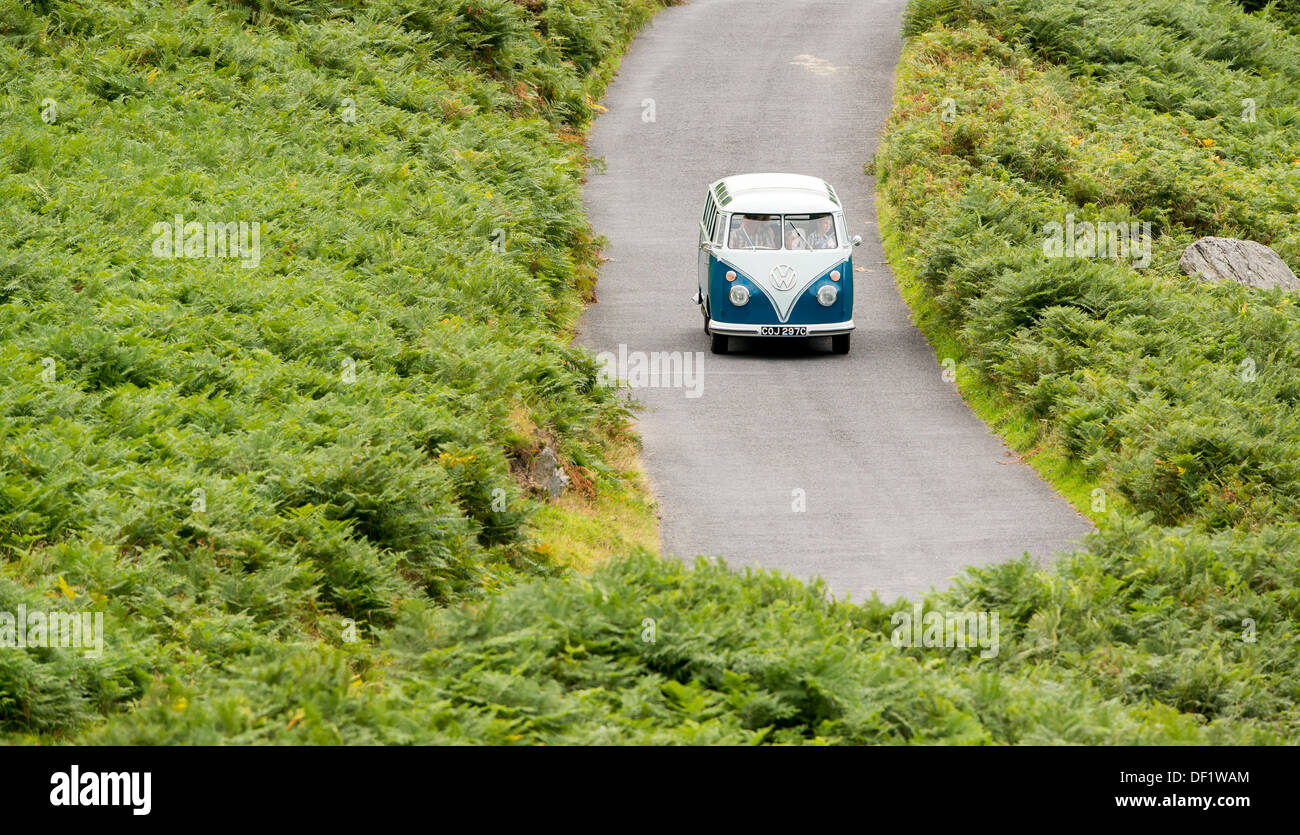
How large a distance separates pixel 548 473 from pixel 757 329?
6.14m

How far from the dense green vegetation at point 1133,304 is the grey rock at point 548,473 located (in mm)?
4657

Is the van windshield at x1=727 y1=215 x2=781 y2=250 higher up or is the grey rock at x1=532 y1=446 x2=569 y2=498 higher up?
the van windshield at x1=727 y1=215 x2=781 y2=250

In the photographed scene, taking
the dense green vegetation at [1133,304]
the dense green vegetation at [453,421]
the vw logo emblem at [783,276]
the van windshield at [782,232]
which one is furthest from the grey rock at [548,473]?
the van windshield at [782,232]

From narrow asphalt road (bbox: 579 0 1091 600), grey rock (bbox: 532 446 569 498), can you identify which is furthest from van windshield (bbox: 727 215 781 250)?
grey rock (bbox: 532 446 569 498)

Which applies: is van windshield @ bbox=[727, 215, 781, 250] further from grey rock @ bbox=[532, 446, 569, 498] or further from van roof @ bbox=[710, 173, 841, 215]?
grey rock @ bbox=[532, 446, 569, 498]

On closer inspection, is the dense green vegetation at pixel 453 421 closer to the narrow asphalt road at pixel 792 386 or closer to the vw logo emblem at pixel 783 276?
the narrow asphalt road at pixel 792 386

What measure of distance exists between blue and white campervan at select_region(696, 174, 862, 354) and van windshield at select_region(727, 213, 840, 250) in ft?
0.05

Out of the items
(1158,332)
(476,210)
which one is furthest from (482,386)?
(1158,332)

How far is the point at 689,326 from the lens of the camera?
20844 millimetres

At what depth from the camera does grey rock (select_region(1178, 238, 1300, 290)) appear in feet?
67.4

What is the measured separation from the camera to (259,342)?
1334 centimetres

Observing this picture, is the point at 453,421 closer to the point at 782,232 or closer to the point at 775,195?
the point at 782,232

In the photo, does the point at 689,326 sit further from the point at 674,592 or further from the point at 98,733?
the point at 98,733

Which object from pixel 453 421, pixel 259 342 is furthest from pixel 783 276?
pixel 259 342
